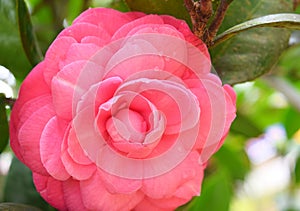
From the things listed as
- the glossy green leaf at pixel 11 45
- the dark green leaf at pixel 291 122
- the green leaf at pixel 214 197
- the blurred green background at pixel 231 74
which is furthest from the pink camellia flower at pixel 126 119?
the dark green leaf at pixel 291 122

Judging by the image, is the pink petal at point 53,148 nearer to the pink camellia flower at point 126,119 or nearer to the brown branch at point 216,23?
the pink camellia flower at point 126,119

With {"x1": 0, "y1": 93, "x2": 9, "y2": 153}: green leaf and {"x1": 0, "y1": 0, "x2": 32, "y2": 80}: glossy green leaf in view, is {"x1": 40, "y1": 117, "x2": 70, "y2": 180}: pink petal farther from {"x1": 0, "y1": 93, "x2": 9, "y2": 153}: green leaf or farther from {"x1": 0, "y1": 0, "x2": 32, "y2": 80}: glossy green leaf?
{"x1": 0, "y1": 0, "x2": 32, "y2": 80}: glossy green leaf

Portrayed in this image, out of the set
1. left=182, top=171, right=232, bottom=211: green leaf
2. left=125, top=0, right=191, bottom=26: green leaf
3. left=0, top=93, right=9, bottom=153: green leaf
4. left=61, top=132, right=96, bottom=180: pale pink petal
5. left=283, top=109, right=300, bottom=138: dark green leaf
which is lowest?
left=283, top=109, right=300, bottom=138: dark green leaf

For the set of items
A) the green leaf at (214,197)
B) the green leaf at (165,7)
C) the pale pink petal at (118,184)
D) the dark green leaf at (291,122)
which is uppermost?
the green leaf at (165,7)

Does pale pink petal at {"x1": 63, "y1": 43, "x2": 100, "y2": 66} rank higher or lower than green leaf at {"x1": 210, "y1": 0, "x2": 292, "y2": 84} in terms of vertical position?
higher

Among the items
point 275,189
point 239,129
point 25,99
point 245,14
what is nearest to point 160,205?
point 25,99

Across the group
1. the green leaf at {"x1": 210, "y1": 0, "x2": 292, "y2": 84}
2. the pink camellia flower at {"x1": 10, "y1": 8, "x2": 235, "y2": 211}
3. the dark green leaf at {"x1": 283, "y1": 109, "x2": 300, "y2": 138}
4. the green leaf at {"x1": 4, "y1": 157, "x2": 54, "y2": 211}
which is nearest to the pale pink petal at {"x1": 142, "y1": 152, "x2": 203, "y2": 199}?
the pink camellia flower at {"x1": 10, "y1": 8, "x2": 235, "y2": 211}
